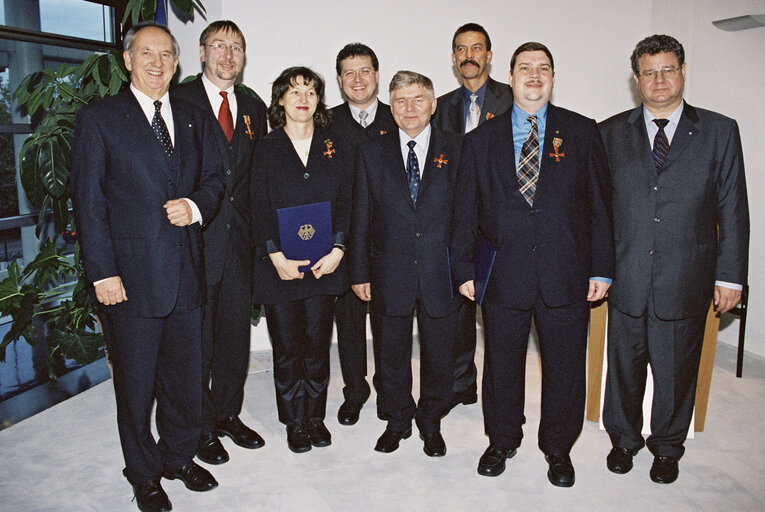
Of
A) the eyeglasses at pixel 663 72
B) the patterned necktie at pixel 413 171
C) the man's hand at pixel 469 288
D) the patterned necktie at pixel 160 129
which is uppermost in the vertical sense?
the eyeglasses at pixel 663 72

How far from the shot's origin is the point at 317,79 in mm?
2914

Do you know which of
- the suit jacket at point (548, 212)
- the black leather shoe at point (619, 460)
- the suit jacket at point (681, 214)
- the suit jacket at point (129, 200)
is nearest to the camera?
the suit jacket at point (129, 200)

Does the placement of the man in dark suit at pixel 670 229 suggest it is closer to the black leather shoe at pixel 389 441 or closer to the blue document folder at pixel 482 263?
the blue document folder at pixel 482 263

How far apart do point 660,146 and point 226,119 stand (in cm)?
193

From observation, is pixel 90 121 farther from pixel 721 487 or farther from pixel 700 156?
pixel 721 487

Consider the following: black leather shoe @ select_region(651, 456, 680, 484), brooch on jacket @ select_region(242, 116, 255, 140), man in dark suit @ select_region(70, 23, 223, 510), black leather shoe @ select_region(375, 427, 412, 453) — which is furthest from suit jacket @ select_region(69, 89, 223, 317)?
black leather shoe @ select_region(651, 456, 680, 484)

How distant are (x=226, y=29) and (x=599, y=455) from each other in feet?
8.76

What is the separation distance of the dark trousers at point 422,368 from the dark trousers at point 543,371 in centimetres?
21

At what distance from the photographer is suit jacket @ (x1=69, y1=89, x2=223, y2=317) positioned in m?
2.38

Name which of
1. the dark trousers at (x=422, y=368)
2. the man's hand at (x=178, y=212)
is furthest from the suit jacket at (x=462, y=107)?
the man's hand at (x=178, y=212)

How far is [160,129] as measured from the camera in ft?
8.29

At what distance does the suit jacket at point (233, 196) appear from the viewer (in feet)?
9.76

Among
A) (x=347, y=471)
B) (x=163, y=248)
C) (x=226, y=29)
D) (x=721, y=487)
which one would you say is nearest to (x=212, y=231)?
(x=163, y=248)

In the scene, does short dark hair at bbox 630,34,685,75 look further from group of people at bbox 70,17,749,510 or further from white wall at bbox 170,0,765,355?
white wall at bbox 170,0,765,355
